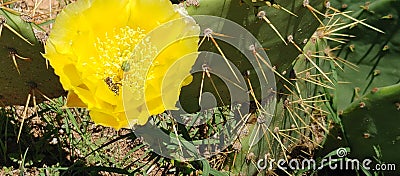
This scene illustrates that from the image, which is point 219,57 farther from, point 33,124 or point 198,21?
point 33,124

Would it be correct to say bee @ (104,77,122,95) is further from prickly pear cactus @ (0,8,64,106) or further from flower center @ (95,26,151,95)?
prickly pear cactus @ (0,8,64,106)

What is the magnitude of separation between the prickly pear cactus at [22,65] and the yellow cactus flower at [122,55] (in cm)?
18

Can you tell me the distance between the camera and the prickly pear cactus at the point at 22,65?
120 centimetres

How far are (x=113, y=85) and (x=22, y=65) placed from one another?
33cm

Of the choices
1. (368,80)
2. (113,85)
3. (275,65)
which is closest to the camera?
(113,85)

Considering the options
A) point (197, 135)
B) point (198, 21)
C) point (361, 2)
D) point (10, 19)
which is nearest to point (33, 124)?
point (197, 135)

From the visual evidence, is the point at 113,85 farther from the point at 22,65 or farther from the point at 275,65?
the point at 275,65

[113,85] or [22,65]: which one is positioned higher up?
[22,65]

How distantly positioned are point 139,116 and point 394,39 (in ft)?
3.24

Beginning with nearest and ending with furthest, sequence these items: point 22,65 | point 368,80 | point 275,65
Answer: point 22,65, point 275,65, point 368,80

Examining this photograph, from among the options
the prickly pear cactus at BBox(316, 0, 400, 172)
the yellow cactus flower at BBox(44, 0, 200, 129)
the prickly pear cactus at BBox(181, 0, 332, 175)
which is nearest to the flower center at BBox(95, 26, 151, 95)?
the yellow cactus flower at BBox(44, 0, 200, 129)

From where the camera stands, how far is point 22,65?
1313 millimetres

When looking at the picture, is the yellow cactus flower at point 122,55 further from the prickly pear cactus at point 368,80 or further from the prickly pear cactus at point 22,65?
the prickly pear cactus at point 368,80

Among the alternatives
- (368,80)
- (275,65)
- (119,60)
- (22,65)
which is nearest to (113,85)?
(119,60)
